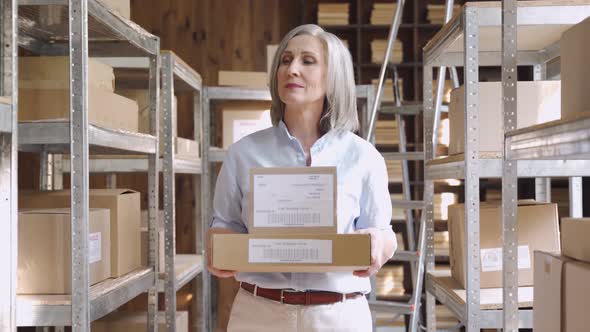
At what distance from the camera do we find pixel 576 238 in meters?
1.43

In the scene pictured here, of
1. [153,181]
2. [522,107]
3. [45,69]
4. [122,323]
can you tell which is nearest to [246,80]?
[153,181]

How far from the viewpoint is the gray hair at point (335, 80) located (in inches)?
71.0

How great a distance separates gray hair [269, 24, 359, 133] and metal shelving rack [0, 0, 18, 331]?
65 cm

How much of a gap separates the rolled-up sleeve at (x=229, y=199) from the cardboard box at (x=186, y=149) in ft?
5.50

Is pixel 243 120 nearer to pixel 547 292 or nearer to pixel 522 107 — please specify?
pixel 522 107

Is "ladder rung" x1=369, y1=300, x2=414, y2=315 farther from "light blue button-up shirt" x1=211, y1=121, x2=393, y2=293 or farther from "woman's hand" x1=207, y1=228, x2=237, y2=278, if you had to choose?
"woman's hand" x1=207, y1=228, x2=237, y2=278

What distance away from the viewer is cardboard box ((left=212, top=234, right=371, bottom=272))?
5.17 ft

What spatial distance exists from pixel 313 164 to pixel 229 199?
9.2 inches

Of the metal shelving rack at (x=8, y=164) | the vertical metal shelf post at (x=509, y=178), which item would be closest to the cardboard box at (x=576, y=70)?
the vertical metal shelf post at (x=509, y=178)

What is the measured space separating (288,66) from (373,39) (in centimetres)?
439

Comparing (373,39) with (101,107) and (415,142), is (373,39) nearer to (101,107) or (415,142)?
(415,142)

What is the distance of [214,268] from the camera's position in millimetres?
1640

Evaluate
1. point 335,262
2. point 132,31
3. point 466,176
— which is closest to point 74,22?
point 132,31

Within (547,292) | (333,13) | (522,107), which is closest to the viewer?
(547,292)
